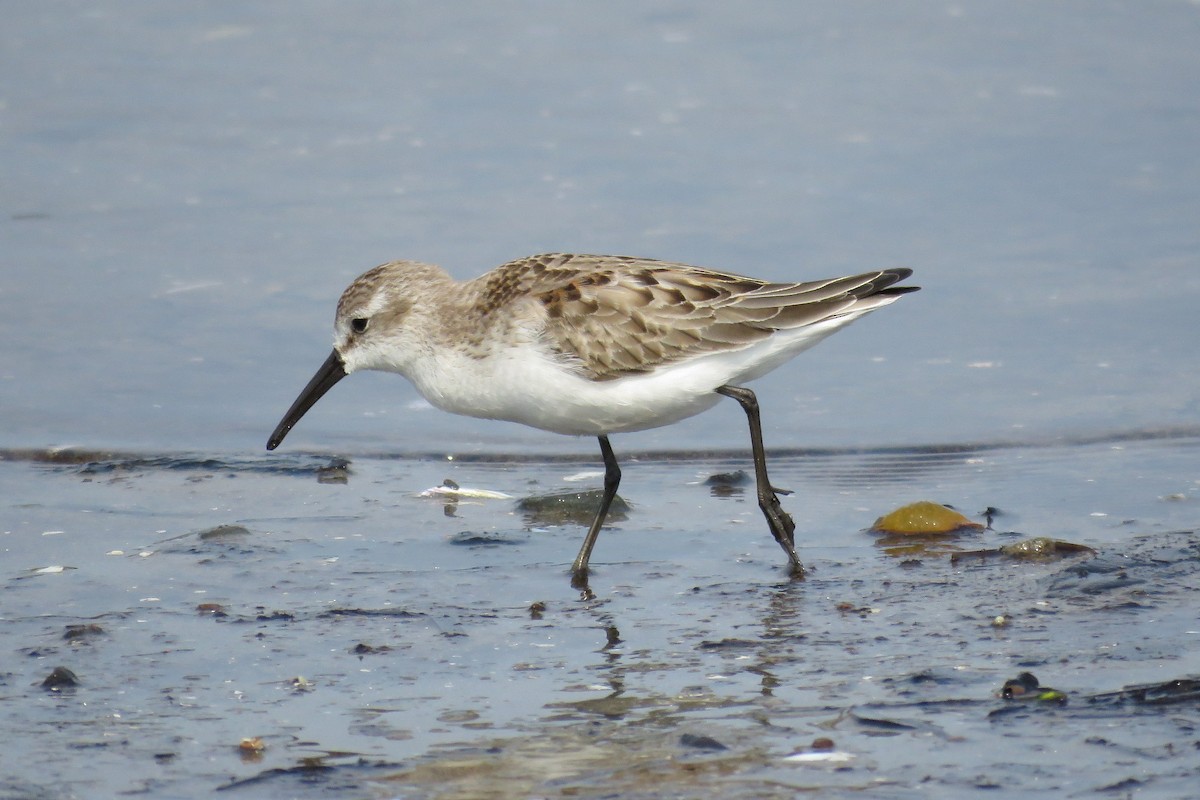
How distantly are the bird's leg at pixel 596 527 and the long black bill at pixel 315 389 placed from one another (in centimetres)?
131

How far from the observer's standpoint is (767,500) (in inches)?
265

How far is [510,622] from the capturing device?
6.04 meters

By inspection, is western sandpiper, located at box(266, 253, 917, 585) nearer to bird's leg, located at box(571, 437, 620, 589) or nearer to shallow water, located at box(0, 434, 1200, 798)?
bird's leg, located at box(571, 437, 620, 589)

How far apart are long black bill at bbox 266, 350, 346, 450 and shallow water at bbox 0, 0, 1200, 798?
32 centimetres

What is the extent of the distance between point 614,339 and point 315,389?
67.2 inches

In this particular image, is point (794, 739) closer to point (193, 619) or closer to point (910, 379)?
point (193, 619)

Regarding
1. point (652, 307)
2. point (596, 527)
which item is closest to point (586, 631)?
point (596, 527)

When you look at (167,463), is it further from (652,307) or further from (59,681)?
(59,681)

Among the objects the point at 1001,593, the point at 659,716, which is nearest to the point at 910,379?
the point at 1001,593

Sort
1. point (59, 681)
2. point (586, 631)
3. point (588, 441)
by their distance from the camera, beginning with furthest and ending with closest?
point (588, 441) < point (586, 631) < point (59, 681)

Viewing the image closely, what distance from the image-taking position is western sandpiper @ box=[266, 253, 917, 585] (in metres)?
6.64

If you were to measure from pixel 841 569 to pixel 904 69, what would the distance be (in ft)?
24.1

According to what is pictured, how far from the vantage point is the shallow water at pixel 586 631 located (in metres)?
4.69

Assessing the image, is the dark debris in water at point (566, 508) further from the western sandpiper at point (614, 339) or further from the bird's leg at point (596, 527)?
the western sandpiper at point (614, 339)
